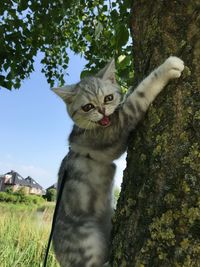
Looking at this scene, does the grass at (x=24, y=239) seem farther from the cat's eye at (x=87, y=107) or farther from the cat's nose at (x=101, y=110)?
the cat's nose at (x=101, y=110)

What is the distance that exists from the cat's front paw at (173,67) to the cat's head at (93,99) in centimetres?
66

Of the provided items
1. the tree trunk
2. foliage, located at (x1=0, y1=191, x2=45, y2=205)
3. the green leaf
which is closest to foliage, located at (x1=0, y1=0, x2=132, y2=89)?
the green leaf

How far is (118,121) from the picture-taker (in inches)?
85.1

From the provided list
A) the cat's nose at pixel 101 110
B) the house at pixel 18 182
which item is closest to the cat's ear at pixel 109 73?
the cat's nose at pixel 101 110

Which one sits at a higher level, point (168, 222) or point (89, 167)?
point (89, 167)

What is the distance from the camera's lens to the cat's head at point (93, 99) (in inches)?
90.9

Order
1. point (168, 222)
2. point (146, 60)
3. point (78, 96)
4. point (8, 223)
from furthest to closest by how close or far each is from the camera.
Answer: point (8, 223), point (78, 96), point (146, 60), point (168, 222)

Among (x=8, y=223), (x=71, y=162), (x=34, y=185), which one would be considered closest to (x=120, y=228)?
(x=71, y=162)

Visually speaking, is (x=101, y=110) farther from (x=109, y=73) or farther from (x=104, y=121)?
(x=109, y=73)

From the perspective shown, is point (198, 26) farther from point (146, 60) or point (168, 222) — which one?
point (168, 222)

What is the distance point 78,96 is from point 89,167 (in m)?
0.58

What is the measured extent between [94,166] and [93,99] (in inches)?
18.1

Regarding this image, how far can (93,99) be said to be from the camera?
7.93 ft

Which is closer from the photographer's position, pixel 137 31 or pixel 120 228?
pixel 120 228
